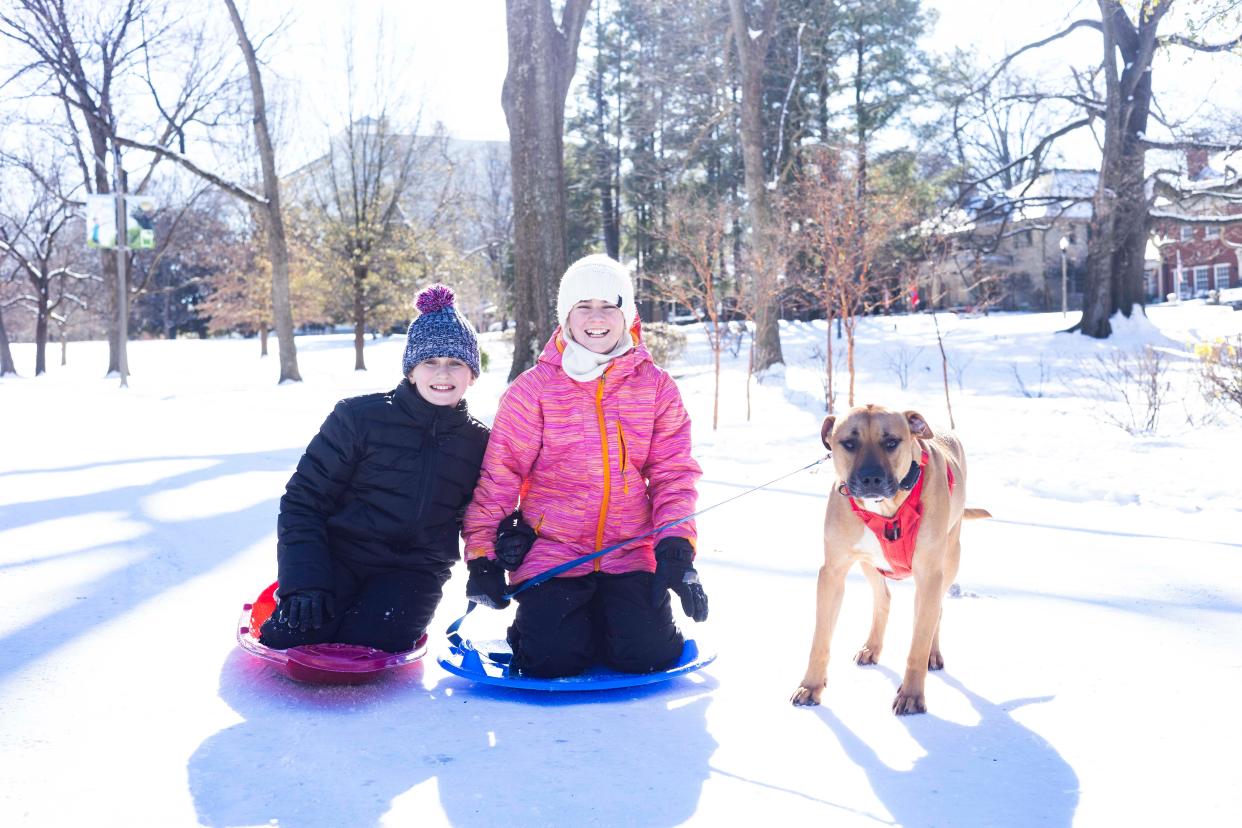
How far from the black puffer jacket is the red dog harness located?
141 centimetres

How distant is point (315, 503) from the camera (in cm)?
315

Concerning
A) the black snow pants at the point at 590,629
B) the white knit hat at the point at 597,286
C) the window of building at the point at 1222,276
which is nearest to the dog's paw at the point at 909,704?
the black snow pants at the point at 590,629

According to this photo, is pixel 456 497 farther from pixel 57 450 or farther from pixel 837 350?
pixel 837 350

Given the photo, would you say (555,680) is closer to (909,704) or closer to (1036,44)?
(909,704)

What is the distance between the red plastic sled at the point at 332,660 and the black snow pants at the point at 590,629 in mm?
382

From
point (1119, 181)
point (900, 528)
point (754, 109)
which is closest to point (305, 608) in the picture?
point (900, 528)

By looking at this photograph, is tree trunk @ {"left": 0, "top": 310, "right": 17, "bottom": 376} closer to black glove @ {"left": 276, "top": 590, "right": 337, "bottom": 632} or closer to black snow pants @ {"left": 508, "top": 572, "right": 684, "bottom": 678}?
black glove @ {"left": 276, "top": 590, "right": 337, "bottom": 632}

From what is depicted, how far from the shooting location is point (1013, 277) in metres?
45.5

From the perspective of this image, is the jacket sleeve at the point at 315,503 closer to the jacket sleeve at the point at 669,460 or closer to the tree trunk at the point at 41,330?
the jacket sleeve at the point at 669,460

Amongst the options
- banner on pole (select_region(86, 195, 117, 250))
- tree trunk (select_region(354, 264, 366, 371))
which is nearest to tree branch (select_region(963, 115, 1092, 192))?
tree trunk (select_region(354, 264, 366, 371))

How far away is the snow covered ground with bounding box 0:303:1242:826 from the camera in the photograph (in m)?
2.16

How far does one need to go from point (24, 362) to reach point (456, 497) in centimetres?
4047

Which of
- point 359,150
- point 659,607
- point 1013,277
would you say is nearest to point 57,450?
point 659,607

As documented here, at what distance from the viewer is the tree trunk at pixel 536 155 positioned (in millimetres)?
9758
